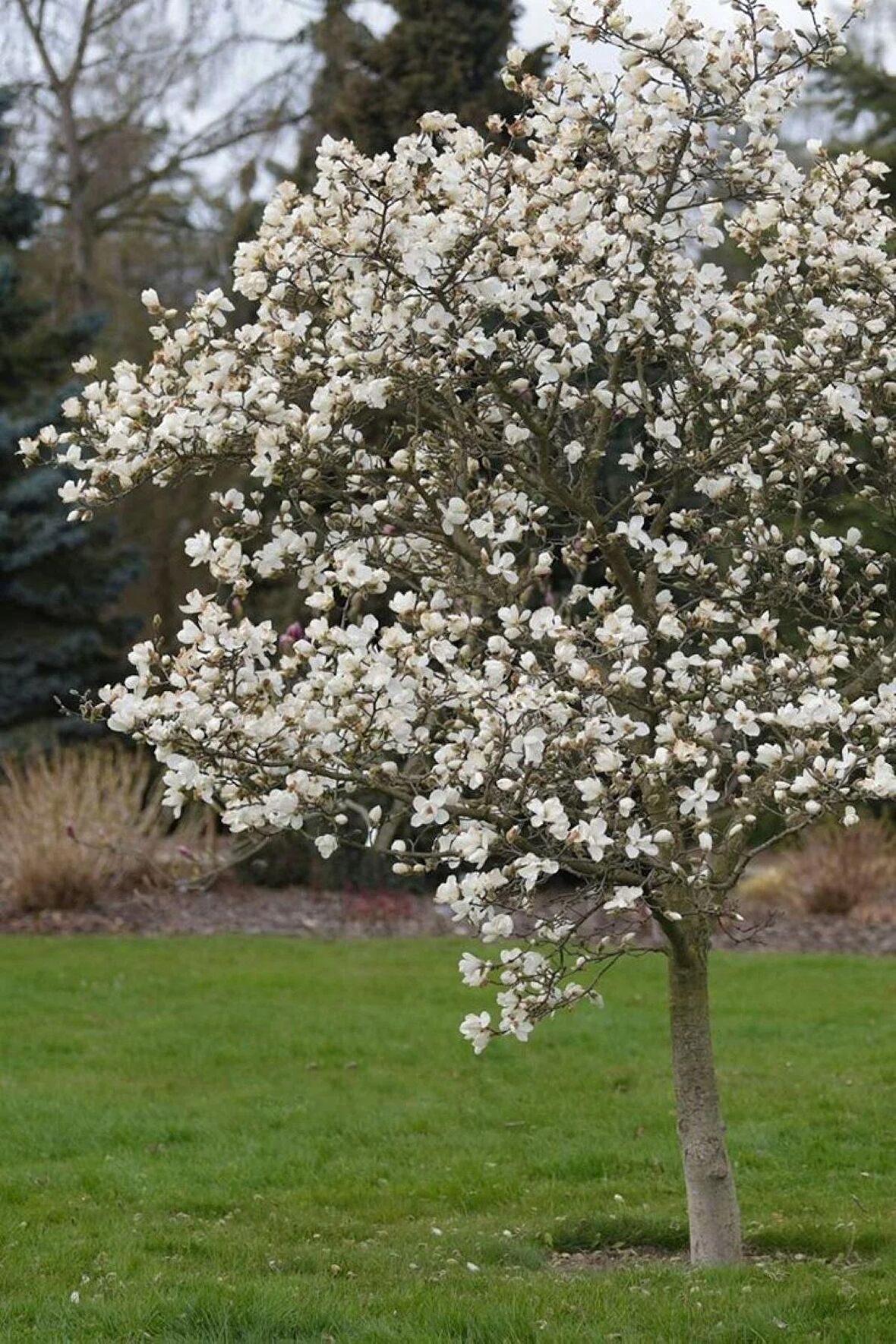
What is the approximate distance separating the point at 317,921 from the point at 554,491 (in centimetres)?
1004

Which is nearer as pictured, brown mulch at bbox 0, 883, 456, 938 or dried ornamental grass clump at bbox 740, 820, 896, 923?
brown mulch at bbox 0, 883, 456, 938

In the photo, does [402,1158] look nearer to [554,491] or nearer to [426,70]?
[554,491]

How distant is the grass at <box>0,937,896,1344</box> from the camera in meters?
4.98

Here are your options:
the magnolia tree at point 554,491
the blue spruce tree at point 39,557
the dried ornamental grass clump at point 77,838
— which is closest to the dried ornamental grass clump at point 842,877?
the dried ornamental grass clump at point 77,838

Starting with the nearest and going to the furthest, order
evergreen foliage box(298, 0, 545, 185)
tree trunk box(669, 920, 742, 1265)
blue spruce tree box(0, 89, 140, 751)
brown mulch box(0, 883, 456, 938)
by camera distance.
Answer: tree trunk box(669, 920, 742, 1265), brown mulch box(0, 883, 456, 938), evergreen foliage box(298, 0, 545, 185), blue spruce tree box(0, 89, 140, 751)

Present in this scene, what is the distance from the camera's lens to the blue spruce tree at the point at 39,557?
18891 millimetres

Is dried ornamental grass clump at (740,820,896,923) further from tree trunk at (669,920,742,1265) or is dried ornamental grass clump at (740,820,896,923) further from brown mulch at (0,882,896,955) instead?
tree trunk at (669,920,742,1265)

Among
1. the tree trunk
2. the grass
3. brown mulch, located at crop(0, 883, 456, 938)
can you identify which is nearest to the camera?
the grass

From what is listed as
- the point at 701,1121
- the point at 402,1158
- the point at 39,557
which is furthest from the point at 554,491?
the point at 39,557

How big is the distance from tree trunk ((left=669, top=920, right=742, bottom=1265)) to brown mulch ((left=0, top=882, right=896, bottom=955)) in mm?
8119

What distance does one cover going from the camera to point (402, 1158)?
→ 24.0 feet

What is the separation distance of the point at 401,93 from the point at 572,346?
1333 cm

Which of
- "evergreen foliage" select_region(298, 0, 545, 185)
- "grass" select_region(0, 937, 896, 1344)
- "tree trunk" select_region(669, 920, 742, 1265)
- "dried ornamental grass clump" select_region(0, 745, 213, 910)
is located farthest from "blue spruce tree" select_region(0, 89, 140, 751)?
"tree trunk" select_region(669, 920, 742, 1265)

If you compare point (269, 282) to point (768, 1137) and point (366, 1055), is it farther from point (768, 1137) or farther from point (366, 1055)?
point (366, 1055)
